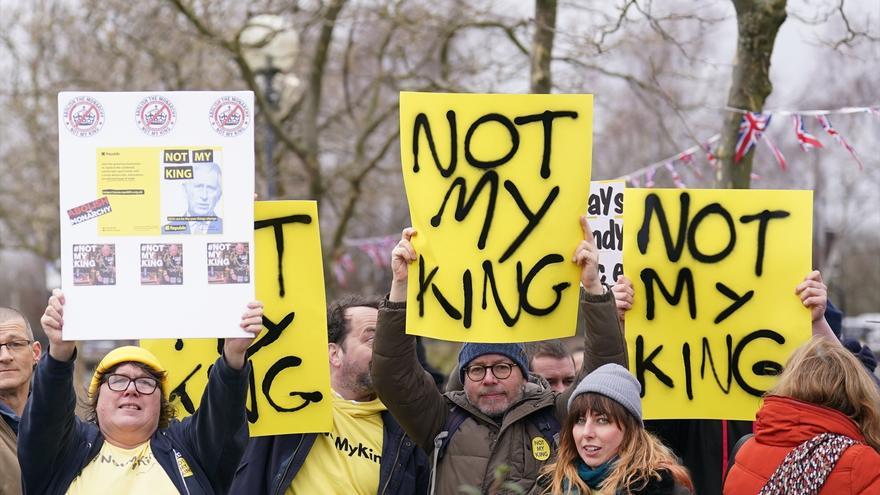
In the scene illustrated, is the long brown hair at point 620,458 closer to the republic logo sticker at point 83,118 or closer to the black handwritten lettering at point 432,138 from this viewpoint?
the black handwritten lettering at point 432,138

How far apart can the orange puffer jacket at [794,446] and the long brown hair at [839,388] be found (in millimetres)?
30

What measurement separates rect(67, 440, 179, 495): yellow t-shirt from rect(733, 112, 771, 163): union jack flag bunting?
4032 millimetres

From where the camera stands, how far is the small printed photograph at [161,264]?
4445mm

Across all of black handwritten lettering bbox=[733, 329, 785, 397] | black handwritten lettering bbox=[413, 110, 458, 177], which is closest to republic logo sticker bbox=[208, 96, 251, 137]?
black handwritten lettering bbox=[413, 110, 458, 177]

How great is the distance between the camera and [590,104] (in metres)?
4.80

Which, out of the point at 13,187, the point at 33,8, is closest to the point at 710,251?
the point at 33,8

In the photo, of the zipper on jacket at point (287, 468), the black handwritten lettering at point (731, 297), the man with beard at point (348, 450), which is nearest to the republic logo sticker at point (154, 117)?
the man with beard at point (348, 450)

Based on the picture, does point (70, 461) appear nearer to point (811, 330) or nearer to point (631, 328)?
point (631, 328)

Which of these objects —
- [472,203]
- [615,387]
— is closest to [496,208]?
[472,203]

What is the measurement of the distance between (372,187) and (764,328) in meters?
16.8

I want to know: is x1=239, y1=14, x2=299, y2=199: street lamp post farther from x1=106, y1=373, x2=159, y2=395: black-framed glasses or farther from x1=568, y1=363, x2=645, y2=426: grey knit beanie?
x1=568, y1=363, x2=645, y2=426: grey knit beanie

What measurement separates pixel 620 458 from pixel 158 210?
184 cm

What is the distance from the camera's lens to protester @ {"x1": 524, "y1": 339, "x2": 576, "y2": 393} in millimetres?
5973

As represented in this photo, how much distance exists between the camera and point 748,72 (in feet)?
24.0
